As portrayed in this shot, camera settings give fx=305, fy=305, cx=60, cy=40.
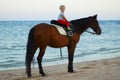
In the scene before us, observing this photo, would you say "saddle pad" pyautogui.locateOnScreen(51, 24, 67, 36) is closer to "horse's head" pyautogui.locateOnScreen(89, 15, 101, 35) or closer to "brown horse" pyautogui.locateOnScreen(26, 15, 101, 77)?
"brown horse" pyautogui.locateOnScreen(26, 15, 101, 77)

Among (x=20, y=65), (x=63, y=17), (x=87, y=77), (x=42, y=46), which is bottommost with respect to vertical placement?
(x=20, y=65)

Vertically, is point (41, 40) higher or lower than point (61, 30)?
lower

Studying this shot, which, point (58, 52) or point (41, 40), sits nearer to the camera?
point (41, 40)

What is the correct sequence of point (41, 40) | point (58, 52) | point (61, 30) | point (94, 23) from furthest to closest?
point (58, 52) < point (94, 23) < point (61, 30) < point (41, 40)

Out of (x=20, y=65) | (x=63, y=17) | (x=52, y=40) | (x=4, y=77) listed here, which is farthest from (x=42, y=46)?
(x=20, y=65)

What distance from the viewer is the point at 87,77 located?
9875 millimetres

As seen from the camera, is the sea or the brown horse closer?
the brown horse

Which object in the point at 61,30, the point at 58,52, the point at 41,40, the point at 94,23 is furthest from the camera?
the point at 58,52

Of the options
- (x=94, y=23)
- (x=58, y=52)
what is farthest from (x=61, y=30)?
(x=58, y=52)

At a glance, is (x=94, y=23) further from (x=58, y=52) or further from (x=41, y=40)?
(x=58, y=52)

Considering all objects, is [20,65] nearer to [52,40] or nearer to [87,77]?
[52,40]

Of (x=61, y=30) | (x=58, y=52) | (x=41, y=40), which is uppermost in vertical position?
(x=61, y=30)

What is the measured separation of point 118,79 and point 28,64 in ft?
10.5

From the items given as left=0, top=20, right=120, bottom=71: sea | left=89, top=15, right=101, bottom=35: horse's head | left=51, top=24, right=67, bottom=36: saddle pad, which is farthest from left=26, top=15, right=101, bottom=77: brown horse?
left=0, top=20, right=120, bottom=71: sea
